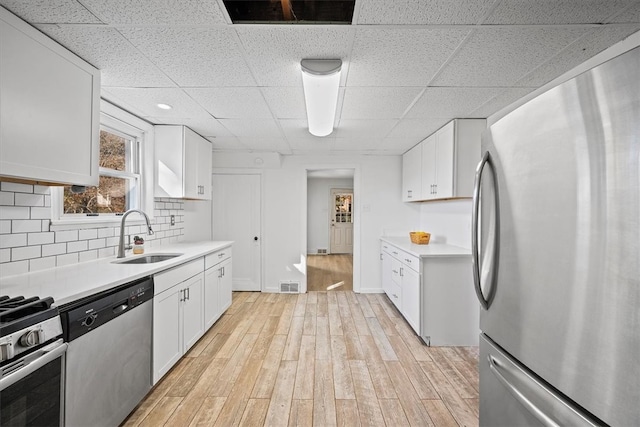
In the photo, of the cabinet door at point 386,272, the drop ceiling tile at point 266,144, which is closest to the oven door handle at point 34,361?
the drop ceiling tile at point 266,144

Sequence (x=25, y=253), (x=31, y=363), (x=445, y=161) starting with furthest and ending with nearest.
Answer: (x=445, y=161) < (x=25, y=253) < (x=31, y=363)

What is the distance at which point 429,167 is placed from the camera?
3.39 metres

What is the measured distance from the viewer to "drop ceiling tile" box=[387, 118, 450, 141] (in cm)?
287

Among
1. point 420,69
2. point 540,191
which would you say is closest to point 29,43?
point 420,69

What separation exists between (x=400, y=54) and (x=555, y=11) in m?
0.69

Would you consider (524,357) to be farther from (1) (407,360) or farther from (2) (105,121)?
(2) (105,121)

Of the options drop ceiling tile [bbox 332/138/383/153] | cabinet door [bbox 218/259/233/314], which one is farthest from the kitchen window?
drop ceiling tile [bbox 332/138/383/153]

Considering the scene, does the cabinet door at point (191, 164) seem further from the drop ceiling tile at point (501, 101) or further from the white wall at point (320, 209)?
the white wall at point (320, 209)

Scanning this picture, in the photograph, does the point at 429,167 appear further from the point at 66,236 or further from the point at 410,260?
the point at 66,236

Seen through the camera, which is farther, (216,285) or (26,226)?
(216,285)

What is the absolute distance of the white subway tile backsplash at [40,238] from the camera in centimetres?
179

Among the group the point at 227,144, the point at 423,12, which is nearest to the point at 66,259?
the point at 227,144

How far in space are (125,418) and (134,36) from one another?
2.21 meters

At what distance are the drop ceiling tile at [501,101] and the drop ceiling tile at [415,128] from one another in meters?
0.30
